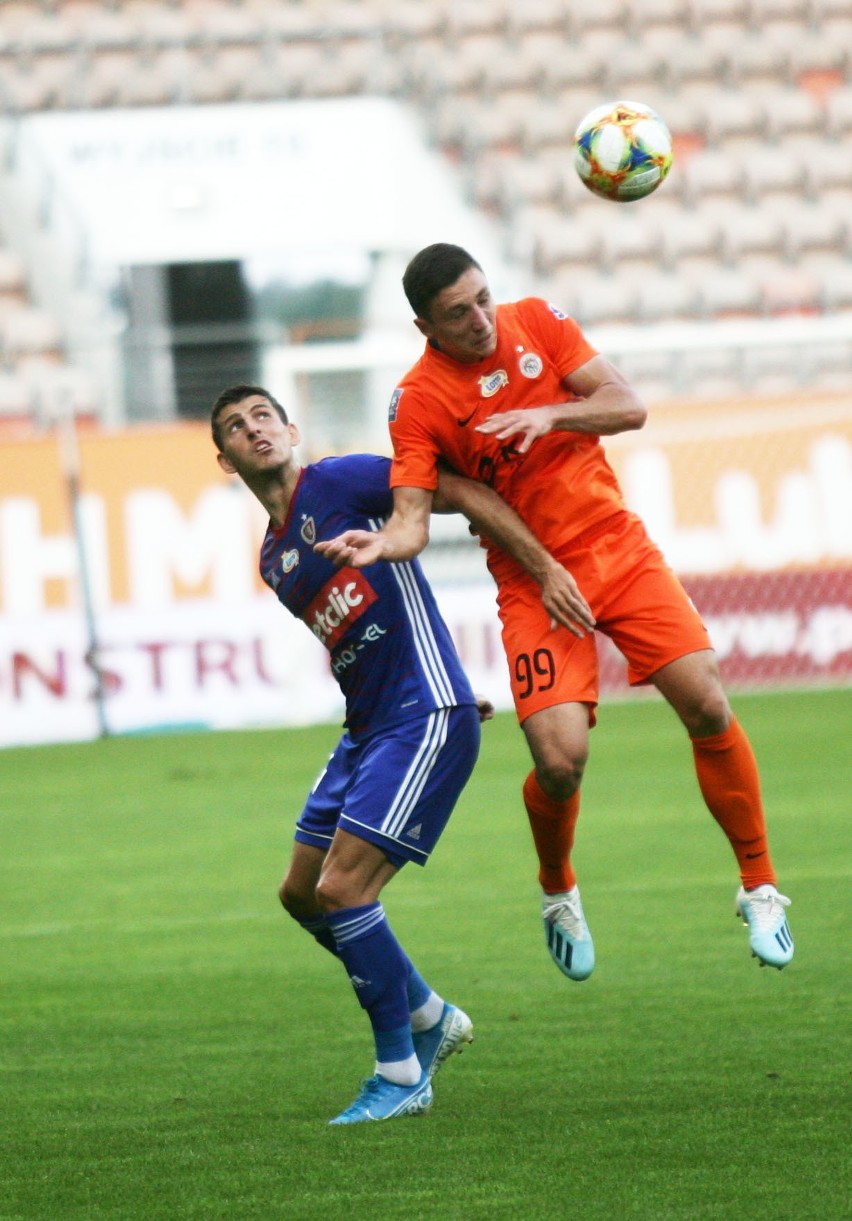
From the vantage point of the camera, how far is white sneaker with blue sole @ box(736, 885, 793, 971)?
208 inches

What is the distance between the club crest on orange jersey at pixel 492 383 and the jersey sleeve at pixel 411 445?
6.8 inches

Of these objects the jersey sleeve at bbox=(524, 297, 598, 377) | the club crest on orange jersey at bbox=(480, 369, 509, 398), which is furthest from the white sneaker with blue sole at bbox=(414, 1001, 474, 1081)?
the jersey sleeve at bbox=(524, 297, 598, 377)

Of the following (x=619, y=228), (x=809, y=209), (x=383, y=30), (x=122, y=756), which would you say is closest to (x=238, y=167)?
(x=383, y=30)

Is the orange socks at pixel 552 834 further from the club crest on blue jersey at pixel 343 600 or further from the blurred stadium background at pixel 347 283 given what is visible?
the blurred stadium background at pixel 347 283

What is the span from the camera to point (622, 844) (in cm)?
893

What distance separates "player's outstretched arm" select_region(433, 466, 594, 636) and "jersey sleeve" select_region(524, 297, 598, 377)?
42 centimetres

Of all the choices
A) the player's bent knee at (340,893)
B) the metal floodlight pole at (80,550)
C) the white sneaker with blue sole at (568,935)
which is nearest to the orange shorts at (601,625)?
the white sneaker with blue sole at (568,935)

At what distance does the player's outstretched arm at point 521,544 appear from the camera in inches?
214

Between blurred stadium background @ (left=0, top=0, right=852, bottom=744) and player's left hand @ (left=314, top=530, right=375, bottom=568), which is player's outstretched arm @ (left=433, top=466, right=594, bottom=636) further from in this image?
blurred stadium background @ (left=0, top=0, right=852, bottom=744)

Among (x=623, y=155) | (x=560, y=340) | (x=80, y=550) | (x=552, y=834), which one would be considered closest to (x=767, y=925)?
(x=552, y=834)

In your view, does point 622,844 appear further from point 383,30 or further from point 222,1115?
point 383,30

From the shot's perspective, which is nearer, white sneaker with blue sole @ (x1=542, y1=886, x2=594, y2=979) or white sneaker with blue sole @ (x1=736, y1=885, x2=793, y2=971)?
white sneaker with blue sole @ (x1=736, y1=885, x2=793, y2=971)

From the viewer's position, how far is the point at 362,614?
5.00m

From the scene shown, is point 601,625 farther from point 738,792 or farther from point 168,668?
point 168,668
